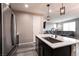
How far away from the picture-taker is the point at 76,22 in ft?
21.2

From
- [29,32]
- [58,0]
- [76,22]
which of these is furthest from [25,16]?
[76,22]

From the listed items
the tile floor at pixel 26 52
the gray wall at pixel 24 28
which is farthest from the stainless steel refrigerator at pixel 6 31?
the gray wall at pixel 24 28

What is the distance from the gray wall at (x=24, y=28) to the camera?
4.89 meters

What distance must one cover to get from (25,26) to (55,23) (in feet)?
21.9

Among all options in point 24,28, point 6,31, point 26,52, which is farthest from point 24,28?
point 6,31

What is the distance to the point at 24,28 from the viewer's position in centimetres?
526

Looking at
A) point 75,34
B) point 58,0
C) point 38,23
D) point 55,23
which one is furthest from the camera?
point 55,23

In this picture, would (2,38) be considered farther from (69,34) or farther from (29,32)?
(69,34)

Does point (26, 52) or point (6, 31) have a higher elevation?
point (6, 31)

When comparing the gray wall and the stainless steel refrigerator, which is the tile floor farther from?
the stainless steel refrigerator

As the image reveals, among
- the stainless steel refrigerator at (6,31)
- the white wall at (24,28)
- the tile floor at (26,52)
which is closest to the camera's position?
the stainless steel refrigerator at (6,31)

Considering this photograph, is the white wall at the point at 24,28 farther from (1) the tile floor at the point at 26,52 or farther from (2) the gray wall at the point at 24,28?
(1) the tile floor at the point at 26,52

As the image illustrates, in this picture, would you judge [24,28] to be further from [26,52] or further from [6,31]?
[6,31]

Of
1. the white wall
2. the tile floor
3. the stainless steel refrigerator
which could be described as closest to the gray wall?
the white wall
